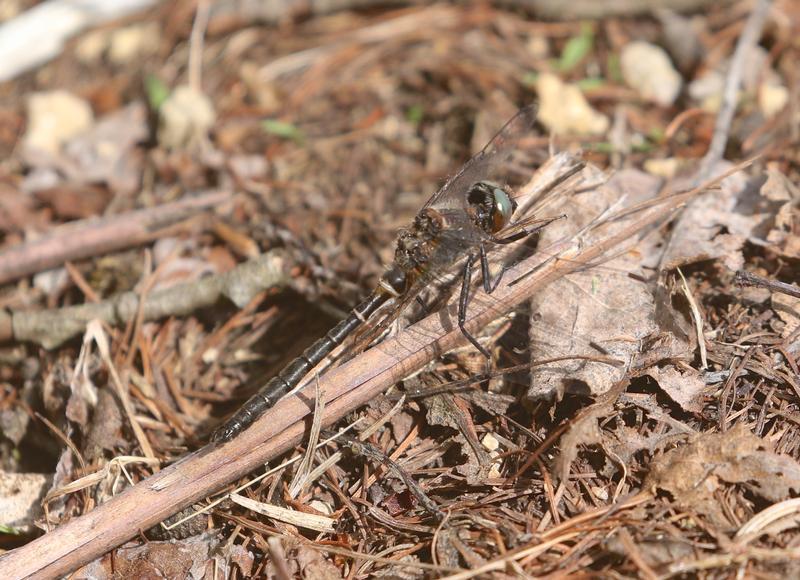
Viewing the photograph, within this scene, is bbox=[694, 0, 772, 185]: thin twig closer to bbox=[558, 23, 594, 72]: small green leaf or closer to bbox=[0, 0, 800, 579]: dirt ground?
bbox=[0, 0, 800, 579]: dirt ground

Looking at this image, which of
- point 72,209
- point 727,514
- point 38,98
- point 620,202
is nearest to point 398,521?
point 727,514

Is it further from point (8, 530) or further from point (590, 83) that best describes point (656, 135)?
point (8, 530)

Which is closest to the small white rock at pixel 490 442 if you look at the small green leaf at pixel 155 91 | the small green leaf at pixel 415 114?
the small green leaf at pixel 415 114

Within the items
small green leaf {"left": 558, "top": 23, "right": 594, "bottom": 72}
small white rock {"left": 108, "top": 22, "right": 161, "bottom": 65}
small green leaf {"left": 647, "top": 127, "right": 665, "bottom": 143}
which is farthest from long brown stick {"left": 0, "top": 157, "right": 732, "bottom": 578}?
small white rock {"left": 108, "top": 22, "right": 161, "bottom": 65}

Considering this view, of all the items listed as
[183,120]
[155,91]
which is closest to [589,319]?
[183,120]

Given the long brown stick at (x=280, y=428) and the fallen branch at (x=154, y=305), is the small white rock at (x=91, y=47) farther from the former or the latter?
the long brown stick at (x=280, y=428)
